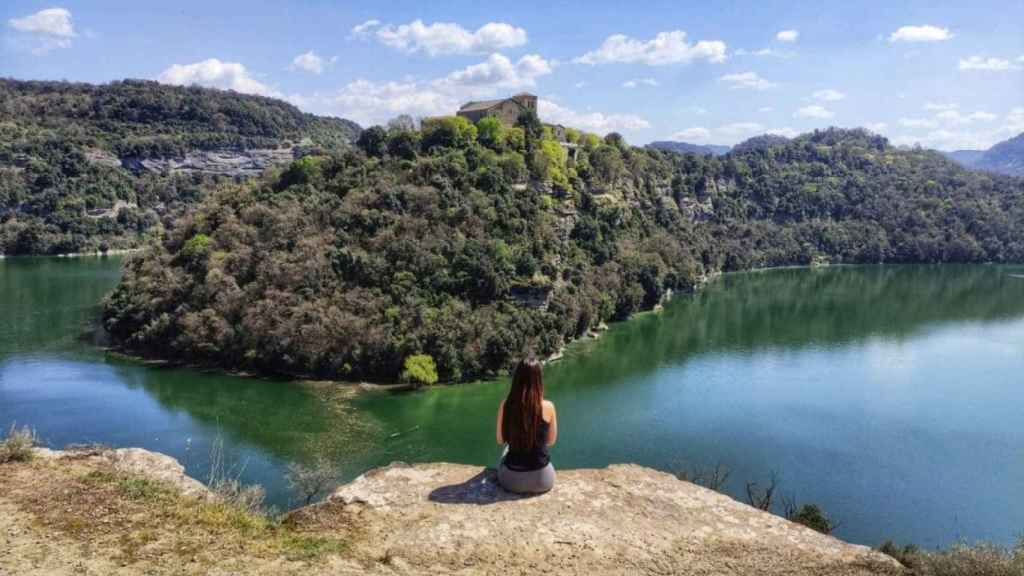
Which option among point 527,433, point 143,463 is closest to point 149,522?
point 143,463

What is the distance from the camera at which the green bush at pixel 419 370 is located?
32.5m

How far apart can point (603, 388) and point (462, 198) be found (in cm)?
1613

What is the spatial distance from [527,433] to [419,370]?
2584 cm

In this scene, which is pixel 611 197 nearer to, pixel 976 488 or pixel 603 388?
pixel 603 388

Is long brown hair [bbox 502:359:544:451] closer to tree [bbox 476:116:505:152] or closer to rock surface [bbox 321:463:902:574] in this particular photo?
rock surface [bbox 321:463:902:574]

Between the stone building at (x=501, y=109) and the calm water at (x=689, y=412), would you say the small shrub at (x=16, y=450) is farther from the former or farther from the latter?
the stone building at (x=501, y=109)

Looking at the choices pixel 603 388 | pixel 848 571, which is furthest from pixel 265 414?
pixel 848 571

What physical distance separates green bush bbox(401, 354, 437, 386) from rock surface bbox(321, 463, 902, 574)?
968 inches

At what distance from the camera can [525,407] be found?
728 cm

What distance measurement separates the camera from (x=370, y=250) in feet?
128

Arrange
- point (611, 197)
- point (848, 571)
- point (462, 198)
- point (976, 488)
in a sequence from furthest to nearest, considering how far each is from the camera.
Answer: point (611, 197), point (462, 198), point (976, 488), point (848, 571)

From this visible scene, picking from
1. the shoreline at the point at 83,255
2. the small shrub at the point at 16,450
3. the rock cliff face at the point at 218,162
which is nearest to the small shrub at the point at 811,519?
the small shrub at the point at 16,450

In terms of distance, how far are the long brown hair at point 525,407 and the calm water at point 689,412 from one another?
16089mm

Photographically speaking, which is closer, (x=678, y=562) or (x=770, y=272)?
(x=678, y=562)
